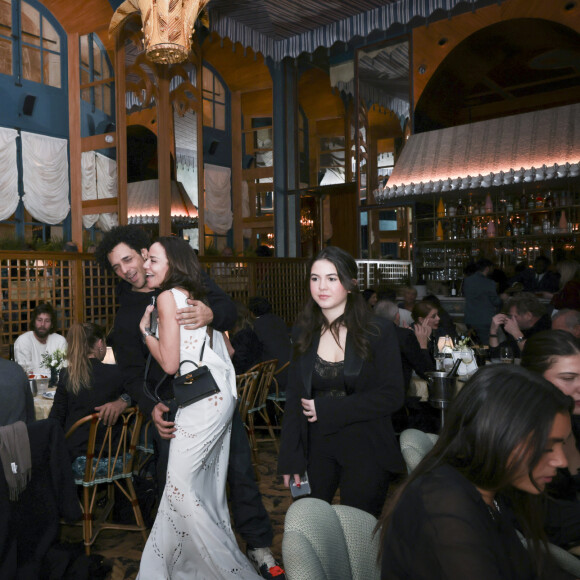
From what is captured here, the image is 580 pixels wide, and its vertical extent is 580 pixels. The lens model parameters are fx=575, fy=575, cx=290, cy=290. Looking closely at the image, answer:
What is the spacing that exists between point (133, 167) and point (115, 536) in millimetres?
7298

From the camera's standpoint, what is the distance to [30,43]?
1180 cm

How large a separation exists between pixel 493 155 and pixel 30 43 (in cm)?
974

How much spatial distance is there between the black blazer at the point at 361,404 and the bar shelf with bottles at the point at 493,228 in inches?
278

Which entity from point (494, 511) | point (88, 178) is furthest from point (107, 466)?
point (88, 178)

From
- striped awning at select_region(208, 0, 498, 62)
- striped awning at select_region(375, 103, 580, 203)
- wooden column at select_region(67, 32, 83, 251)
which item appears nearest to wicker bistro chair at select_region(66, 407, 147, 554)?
striped awning at select_region(375, 103, 580, 203)

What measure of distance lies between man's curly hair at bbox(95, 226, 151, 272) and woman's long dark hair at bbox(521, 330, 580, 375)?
2.19 metres

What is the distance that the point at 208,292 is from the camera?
2.67 metres

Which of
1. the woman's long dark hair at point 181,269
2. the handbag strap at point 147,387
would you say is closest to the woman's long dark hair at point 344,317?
the woman's long dark hair at point 181,269

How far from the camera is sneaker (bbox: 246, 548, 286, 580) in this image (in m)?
2.78

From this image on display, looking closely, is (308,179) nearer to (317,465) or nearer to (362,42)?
(362,42)

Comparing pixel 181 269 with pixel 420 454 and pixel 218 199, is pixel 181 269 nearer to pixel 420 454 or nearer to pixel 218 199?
pixel 420 454

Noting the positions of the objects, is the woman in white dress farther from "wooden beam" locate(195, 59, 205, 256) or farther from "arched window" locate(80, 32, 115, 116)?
"wooden beam" locate(195, 59, 205, 256)

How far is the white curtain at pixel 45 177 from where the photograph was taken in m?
11.7

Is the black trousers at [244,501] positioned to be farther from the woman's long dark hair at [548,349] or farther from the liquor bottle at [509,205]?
the liquor bottle at [509,205]
